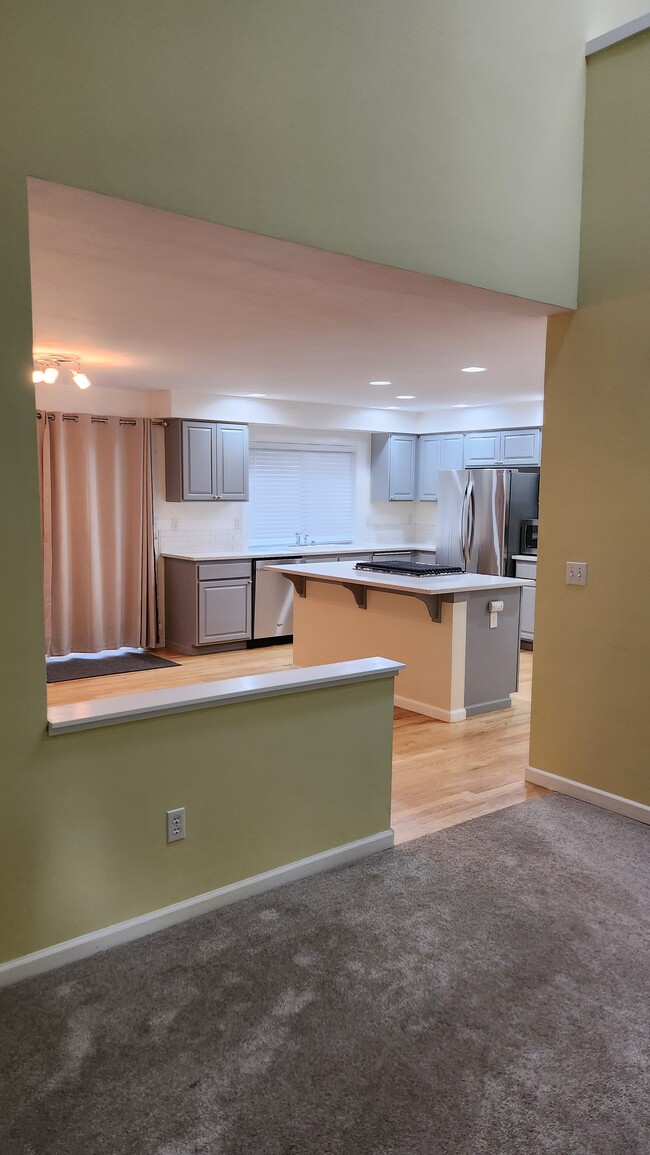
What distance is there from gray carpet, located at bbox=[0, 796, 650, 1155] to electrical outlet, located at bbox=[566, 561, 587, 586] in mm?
1244

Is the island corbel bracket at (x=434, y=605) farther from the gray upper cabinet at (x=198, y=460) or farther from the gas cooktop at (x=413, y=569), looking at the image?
the gray upper cabinet at (x=198, y=460)

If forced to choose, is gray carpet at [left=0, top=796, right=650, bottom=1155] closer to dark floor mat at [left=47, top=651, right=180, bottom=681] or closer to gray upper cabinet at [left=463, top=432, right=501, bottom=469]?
dark floor mat at [left=47, top=651, right=180, bottom=681]

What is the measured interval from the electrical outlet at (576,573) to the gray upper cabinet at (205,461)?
4009 mm

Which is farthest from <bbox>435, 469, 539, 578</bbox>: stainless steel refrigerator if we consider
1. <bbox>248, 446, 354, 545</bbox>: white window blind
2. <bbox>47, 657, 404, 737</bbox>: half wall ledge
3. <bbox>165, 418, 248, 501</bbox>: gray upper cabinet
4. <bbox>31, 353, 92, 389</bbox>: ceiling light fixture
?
<bbox>47, 657, 404, 737</bbox>: half wall ledge

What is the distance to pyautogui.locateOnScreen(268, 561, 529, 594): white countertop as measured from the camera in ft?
15.5

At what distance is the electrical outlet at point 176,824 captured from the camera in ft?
7.93

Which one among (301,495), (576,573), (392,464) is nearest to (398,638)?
(576,573)

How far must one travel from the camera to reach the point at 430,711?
4.93 metres

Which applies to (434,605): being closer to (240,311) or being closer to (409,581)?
(409,581)

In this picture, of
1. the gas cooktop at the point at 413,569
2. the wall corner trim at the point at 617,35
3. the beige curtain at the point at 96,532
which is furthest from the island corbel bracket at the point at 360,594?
the wall corner trim at the point at 617,35

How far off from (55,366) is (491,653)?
340cm

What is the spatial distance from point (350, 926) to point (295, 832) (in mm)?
390

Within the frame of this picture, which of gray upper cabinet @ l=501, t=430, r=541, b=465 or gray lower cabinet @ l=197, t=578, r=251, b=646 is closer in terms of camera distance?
gray lower cabinet @ l=197, t=578, r=251, b=646

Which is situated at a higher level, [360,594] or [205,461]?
[205,461]
